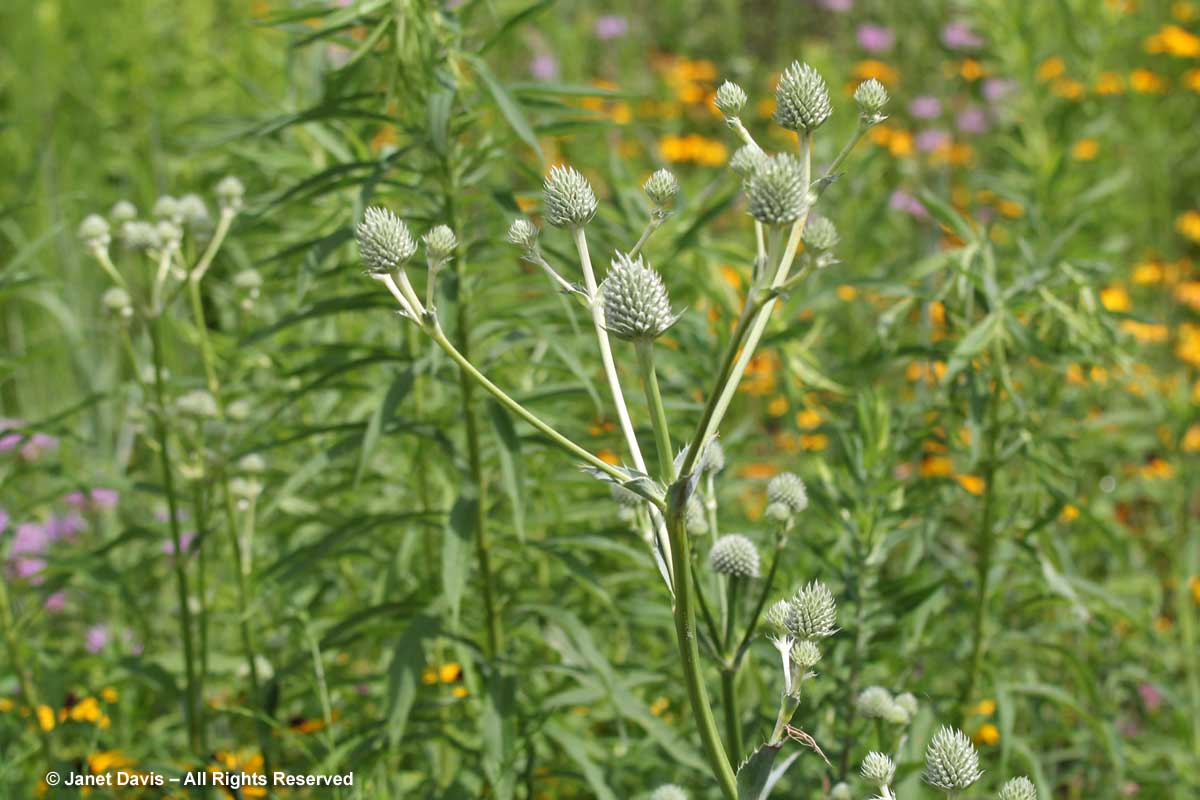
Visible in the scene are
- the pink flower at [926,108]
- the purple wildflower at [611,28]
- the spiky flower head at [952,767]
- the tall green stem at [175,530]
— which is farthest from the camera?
the purple wildflower at [611,28]

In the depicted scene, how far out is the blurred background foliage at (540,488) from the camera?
6.88ft

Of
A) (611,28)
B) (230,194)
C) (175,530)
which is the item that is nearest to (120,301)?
(230,194)

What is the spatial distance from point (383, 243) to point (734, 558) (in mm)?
568

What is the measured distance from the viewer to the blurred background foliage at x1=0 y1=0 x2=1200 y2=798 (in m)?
2.10

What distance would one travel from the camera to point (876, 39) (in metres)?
6.27

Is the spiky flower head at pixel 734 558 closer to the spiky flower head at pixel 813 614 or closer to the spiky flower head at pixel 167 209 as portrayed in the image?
the spiky flower head at pixel 813 614

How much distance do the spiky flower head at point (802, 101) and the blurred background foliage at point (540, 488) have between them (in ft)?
2.48

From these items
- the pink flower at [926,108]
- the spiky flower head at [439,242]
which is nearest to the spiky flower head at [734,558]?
the spiky flower head at [439,242]

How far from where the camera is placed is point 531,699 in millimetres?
2389

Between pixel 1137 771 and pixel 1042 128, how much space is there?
1737 millimetres

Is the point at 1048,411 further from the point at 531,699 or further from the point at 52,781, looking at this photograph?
the point at 52,781

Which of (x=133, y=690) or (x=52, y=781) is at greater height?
(x=133, y=690)

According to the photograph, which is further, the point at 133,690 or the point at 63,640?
the point at 63,640

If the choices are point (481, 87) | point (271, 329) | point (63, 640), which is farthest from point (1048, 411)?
point (63, 640)
